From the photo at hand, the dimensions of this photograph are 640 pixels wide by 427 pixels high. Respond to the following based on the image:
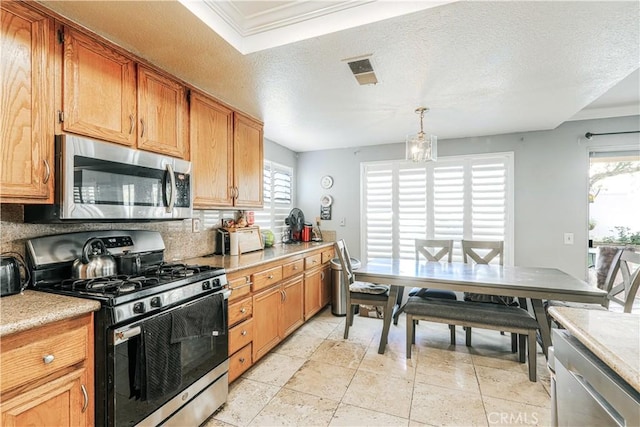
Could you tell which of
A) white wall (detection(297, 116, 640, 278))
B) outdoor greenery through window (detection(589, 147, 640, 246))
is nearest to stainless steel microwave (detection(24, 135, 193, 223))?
white wall (detection(297, 116, 640, 278))

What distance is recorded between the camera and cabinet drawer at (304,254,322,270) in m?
3.35

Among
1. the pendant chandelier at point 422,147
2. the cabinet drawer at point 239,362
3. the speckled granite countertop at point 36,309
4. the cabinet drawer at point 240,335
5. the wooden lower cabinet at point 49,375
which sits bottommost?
the cabinet drawer at point 239,362

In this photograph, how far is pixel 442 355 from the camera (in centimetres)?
268

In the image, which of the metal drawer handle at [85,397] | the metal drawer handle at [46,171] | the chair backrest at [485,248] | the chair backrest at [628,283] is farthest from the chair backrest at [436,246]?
the metal drawer handle at [46,171]

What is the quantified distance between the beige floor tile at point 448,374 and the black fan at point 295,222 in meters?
2.41

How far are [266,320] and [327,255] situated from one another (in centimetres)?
151

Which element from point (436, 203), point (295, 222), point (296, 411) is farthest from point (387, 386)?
point (295, 222)

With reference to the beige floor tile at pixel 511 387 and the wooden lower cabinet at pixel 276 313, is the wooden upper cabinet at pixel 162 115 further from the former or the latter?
the beige floor tile at pixel 511 387

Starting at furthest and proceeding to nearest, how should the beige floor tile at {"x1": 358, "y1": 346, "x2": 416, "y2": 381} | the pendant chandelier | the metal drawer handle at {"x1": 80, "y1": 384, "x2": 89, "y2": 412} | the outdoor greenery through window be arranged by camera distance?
the outdoor greenery through window < the pendant chandelier < the beige floor tile at {"x1": 358, "y1": 346, "x2": 416, "y2": 381} < the metal drawer handle at {"x1": 80, "y1": 384, "x2": 89, "y2": 412}

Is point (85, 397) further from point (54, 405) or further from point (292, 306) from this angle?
point (292, 306)

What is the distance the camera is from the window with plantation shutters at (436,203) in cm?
370

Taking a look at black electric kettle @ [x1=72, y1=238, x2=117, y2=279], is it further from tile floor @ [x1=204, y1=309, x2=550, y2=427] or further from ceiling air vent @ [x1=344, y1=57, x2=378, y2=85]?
ceiling air vent @ [x1=344, y1=57, x2=378, y2=85]

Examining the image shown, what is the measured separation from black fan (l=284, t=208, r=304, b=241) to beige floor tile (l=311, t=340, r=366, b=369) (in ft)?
Answer: 5.80

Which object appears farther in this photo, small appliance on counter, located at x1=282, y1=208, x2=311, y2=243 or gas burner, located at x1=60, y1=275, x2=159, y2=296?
small appliance on counter, located at x1=282, y1=208, x2=311, y2=243
